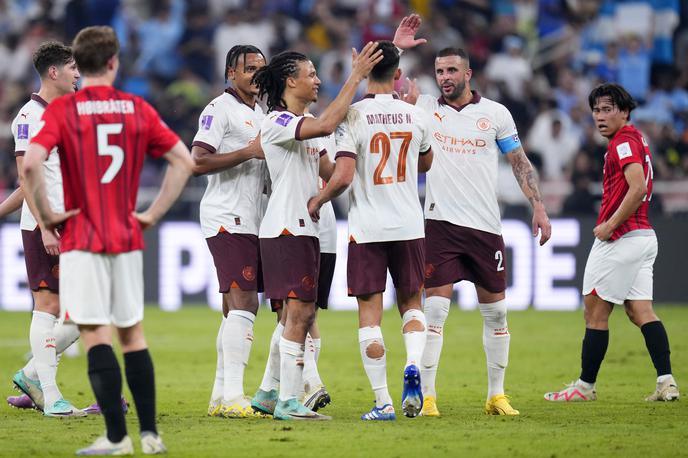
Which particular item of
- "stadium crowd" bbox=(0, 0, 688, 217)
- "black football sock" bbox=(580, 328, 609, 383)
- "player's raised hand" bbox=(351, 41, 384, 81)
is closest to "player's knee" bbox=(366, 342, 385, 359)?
"player's raised hand" bbox=(351, 41, 384, 81)

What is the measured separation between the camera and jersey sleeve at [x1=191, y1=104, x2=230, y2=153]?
912cm

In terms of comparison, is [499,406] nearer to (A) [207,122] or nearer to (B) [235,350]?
(B) [235,350]

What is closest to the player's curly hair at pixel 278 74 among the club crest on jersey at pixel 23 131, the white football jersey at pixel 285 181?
the white football jersey at pixel 285 181

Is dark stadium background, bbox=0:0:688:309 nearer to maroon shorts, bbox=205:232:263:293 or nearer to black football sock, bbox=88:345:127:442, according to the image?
maroon shorts, bbox=205:232:263:293

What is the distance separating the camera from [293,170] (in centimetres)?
866

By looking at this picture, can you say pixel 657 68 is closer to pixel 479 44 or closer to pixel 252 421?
pixel 479 44

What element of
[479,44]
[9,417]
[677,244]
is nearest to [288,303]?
[9,417]

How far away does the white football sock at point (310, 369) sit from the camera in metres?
9.48

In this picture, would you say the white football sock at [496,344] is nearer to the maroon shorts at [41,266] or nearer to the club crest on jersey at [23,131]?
the maroon shorts at [41,266]

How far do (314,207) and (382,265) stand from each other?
65 cm

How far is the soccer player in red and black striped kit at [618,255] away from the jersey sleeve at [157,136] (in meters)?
4.37

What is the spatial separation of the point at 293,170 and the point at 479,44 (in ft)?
50.1

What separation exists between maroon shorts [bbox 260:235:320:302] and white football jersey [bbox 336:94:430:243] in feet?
1.24

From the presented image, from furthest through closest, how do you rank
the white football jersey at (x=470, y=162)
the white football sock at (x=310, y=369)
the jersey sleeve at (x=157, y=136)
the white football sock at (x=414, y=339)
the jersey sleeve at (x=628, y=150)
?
the jersey sleeve at (x=628, y=150) → the white football sock at (x=310, y=369) → the white football jersey at (x=470, y=162) → the white football sock at (x=414, y=339) → the jersey sleeve at (x=157, y=136)
